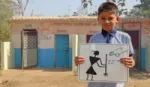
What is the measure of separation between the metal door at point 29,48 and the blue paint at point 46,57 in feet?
2.15

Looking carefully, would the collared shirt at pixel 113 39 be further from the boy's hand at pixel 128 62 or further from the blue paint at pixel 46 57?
the blue paint at pixel 46 57

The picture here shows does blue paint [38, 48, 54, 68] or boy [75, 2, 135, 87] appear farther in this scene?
blue paint [38, 48, 54, 68]

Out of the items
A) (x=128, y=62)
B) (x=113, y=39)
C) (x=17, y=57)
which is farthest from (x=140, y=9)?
(x=128, y=62)

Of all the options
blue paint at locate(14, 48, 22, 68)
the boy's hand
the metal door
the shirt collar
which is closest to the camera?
the boy's hand

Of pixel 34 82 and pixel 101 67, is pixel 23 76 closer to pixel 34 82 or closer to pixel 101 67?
pixel 34 82

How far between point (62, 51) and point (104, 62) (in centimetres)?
1418

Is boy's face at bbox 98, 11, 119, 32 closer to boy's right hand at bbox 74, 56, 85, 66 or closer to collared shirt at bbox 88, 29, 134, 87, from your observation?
collared shirt at bbox 88, 29, 134, 87

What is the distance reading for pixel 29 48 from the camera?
686 inches

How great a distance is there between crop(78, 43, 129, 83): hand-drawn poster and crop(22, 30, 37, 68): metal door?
14.0 m

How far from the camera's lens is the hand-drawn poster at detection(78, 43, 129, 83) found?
2.90 meters

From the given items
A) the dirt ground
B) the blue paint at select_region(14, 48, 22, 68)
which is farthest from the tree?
the dirt ground

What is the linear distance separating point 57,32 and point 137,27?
4.24 metres

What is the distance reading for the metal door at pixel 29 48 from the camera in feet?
55.7

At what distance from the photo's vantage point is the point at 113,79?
2.91 meters
